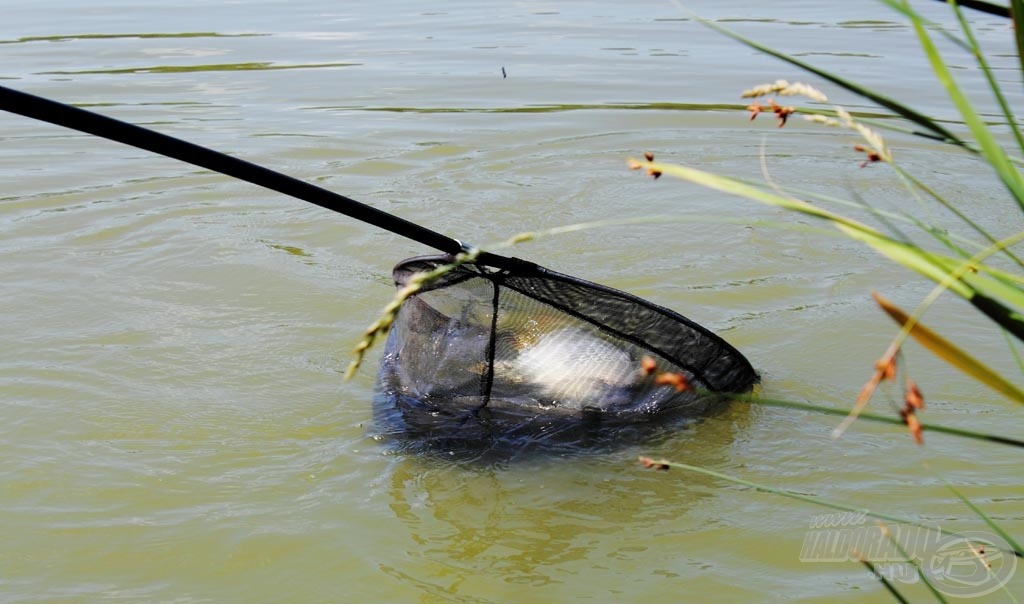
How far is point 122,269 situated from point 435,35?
21.8ft

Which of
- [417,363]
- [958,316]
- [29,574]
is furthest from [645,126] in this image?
[29,574]

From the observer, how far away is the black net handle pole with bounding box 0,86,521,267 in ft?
6.69

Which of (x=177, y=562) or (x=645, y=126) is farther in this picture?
(x=645, y=126)

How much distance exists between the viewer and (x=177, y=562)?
9.46 feet

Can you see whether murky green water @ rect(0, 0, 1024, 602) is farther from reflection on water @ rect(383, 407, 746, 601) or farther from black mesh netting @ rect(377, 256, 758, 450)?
black mesh netting @ rect(377, 256, 758, 450)

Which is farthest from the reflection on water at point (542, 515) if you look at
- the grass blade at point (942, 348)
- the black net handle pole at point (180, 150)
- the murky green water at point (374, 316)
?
the grass blade at point (942, 348)

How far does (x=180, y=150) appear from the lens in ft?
7.48

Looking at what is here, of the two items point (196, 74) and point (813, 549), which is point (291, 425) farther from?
point (196, 74)

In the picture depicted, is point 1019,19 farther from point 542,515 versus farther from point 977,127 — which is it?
point 542,515

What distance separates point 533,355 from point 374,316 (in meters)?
1.42

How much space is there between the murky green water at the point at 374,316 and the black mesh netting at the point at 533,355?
161 mm

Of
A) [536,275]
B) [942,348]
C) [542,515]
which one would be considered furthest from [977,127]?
[542,515]

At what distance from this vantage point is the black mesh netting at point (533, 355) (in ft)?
10.5

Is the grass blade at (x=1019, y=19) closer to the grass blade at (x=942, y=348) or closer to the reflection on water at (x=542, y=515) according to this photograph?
the grass blade at (x=942, y=348)
